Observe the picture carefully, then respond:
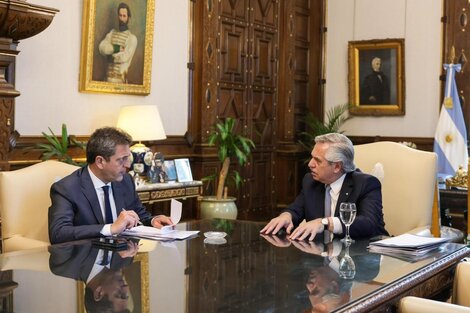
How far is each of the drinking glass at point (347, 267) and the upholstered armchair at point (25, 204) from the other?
172cm

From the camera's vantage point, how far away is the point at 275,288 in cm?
239

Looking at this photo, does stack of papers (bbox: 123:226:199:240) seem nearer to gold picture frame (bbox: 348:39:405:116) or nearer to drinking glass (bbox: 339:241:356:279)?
drinking glass (bbox: 339:241:356:279)

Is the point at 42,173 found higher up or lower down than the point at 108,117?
lower down

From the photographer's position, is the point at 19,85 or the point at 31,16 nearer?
the point at 31,16

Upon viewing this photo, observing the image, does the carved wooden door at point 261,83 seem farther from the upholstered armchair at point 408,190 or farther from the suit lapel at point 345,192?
the suit lapel at point 345,192

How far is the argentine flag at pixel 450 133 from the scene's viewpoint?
28.1 ft

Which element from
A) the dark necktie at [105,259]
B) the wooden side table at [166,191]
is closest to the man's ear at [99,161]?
the dark necktie at [105,259]

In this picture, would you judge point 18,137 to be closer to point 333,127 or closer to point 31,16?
point 31,16

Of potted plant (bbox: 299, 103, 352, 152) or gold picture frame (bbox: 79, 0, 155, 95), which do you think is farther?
potted plant (bbox: 299, 103, 352, 152)

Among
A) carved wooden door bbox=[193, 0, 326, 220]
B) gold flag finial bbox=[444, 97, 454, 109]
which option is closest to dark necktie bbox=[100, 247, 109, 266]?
carved wooden door bbox=[193, 0, 326, 220]

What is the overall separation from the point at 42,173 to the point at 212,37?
3982mm

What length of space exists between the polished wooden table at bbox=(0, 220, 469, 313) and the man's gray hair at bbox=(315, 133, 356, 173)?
1.95 feet

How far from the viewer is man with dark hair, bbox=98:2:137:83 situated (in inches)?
255

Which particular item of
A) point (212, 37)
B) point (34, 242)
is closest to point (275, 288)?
point (34, 242)
